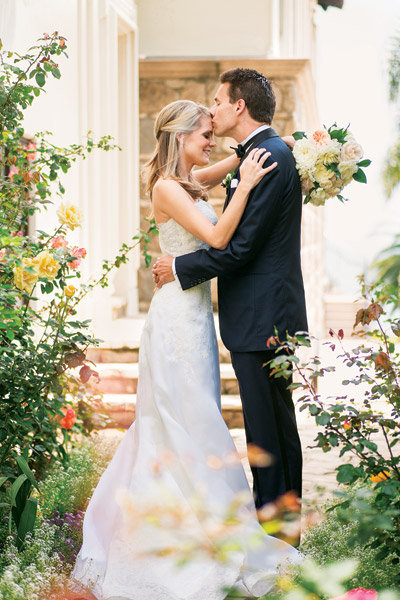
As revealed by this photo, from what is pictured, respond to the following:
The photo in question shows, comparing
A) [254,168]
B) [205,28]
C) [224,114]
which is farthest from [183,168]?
[205,28]

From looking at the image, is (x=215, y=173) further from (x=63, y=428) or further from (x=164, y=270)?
(x=63, y=428)

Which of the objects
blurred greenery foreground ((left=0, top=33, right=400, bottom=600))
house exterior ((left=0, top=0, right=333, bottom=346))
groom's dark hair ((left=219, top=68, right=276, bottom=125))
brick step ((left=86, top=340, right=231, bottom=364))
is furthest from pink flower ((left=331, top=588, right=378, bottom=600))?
brick step ((left=86, top=340, right=231, bottom=364))

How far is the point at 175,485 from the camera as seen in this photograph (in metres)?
3.37

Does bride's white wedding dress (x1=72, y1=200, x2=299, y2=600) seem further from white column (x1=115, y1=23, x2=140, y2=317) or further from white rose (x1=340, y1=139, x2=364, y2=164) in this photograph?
white column (x1=115, y1=23, x2=140, y2=317)

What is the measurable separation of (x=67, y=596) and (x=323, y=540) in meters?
1.29

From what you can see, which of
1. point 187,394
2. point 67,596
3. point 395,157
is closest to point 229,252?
point 187,394

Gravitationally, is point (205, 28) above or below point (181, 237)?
above

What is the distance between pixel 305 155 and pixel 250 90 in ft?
1.28

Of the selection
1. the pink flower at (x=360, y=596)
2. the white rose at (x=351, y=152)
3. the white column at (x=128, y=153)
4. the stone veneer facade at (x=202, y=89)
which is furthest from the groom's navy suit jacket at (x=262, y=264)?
the white column at (x=128, y=153)

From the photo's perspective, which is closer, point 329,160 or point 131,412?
point 329,160

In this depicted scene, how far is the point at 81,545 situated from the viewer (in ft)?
11.9

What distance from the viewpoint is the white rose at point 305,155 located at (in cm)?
336

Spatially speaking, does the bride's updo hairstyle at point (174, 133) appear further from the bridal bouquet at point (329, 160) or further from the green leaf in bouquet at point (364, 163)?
the green leaf in bouquet at point (364, 163)

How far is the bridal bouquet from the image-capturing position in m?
3.36
